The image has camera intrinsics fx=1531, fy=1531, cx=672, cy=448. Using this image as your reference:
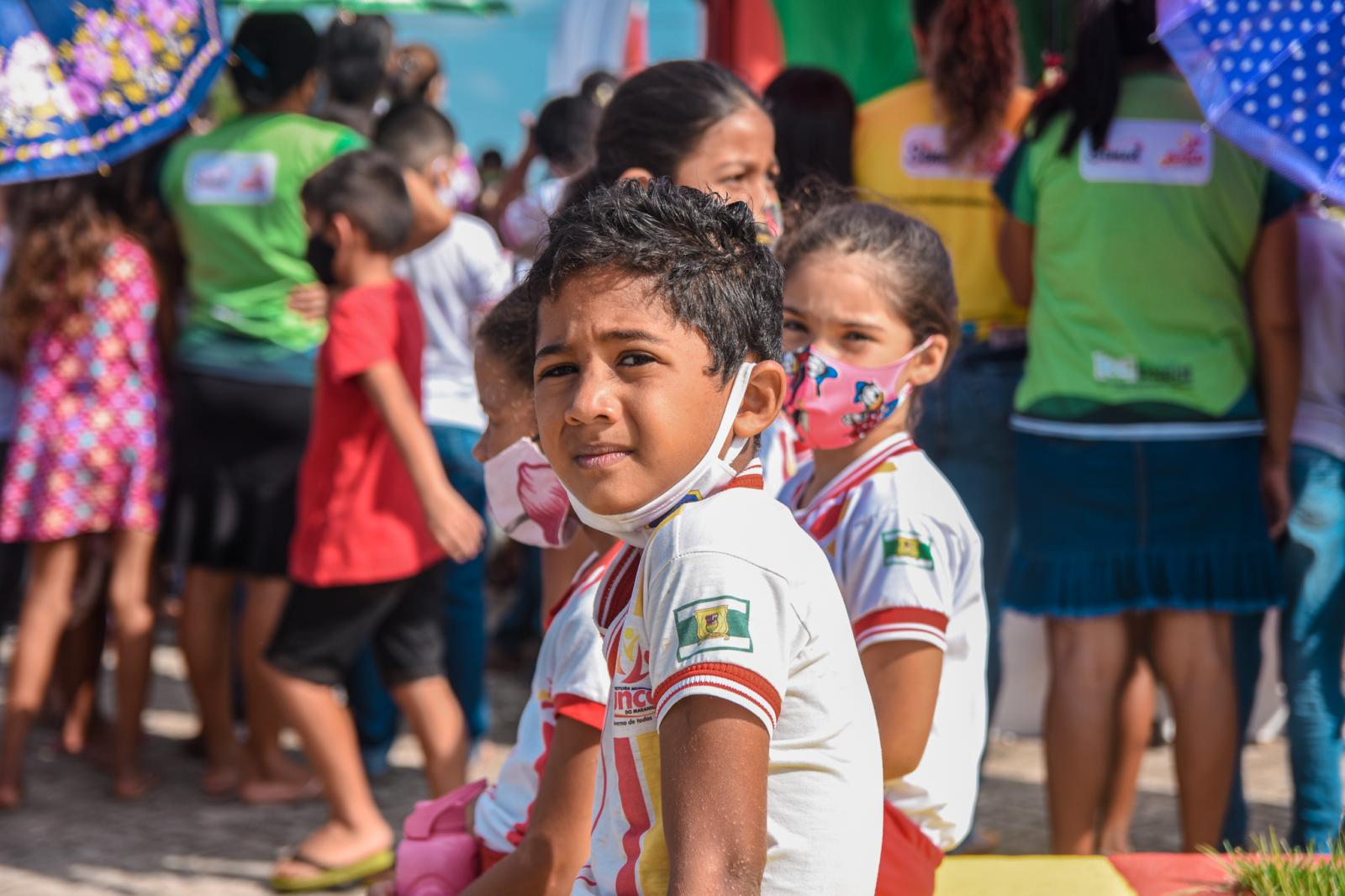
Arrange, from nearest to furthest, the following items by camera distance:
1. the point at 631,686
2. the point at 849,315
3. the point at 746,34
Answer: the point at 631,686 < the point at 849,315 < the point at 746,34

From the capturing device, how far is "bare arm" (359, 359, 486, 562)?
11.9 feet

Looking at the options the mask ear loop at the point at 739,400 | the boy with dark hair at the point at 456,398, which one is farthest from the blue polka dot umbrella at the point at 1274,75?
the boy with dark hair at the point at 456,398

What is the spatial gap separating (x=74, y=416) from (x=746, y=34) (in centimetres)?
306

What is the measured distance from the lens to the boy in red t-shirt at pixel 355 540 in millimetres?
3793

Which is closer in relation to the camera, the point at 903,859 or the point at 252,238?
the point at 903,859

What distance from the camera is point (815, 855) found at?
151 centimetres

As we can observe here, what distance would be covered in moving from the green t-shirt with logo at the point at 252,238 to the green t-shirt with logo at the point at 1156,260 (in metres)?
2.08

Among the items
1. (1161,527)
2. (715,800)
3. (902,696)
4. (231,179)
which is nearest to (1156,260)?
(1161,527)

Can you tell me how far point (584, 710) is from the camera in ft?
6.05

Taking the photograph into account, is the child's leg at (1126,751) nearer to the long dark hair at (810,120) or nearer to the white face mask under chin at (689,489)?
the long dark hair at (810,120)

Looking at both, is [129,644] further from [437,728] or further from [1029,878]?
[1029,878]

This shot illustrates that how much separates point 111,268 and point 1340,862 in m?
3.62

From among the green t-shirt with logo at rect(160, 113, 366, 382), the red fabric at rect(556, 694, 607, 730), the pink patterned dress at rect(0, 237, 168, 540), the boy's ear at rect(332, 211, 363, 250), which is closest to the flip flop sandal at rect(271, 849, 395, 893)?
the pink patterned dress at rect(0, 237, 168, 540)

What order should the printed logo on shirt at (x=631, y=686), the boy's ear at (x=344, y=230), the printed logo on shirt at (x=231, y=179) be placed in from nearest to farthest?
the printed logo on shirt at (x=631, y=686) → the boy's ear at (x=344, y=230) → the printed logo on shirt at (x=231, y=179)
